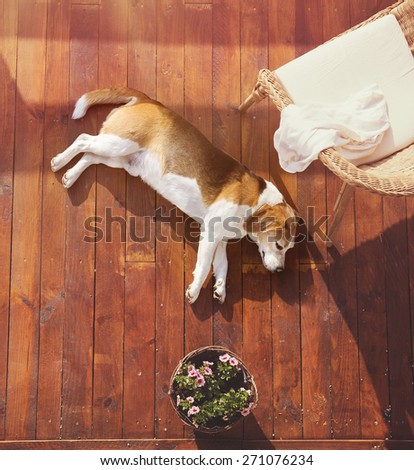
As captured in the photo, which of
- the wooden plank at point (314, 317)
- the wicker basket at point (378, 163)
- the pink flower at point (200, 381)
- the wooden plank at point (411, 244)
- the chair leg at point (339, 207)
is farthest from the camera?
the wooden plank at point (411, 244)

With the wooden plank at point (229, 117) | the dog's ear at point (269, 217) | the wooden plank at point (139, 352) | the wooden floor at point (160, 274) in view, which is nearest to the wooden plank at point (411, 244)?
the wooden floor at point (160, 274)


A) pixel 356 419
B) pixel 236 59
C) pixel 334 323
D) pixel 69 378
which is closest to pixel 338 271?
pixel 334 323

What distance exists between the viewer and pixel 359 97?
2.69 m

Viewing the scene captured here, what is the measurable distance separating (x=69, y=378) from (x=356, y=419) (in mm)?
1724

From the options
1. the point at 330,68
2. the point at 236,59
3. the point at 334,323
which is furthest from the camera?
the point at 236,59

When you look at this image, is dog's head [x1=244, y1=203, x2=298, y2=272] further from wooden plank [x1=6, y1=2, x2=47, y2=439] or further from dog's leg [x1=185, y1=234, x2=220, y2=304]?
wooden plank [x1=6, y1=2, x2=47, y2=439]

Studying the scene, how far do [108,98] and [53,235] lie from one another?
0.89m

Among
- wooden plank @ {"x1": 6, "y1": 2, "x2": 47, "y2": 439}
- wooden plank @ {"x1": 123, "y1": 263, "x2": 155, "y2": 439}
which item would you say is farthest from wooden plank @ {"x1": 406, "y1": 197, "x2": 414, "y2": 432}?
wooden plank @ {"x1": 6, "y1": 2, "x2": 47, "y2": 439}

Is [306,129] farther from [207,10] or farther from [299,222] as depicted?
[207,10]

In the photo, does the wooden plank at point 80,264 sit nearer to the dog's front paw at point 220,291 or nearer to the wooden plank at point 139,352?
the wooden plank at point 139,352

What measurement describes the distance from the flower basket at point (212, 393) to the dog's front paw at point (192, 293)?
1.34ft

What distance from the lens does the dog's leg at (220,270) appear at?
10.0 ft

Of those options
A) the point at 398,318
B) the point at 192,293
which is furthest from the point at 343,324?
the point at 192,293

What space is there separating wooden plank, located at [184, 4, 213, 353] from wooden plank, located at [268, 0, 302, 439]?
1.32 ft
